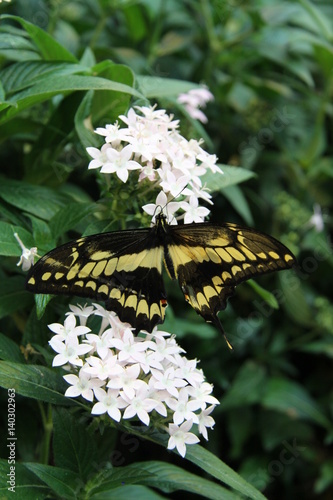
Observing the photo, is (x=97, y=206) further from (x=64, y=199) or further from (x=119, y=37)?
(x=119, y=37)

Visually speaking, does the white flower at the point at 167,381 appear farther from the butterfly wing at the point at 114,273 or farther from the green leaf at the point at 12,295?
the green leaf at the point at 12,295

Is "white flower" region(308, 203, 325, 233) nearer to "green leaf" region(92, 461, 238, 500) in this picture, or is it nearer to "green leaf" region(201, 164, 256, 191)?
"green leaf" region(201, 164, 256, 191)

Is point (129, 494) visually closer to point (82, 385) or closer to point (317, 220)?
point (82, 385)

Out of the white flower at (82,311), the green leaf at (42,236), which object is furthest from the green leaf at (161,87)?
the white flower at (82,311)

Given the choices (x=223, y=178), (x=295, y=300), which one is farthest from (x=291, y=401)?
(x=223, y=178)

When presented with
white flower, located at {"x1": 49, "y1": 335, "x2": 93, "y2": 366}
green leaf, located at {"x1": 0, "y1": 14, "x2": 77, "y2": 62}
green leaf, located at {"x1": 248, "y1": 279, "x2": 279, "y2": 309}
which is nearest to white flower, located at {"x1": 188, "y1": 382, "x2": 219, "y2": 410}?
white flower, located at {"x1": 49, "y1": 335, "x2": 93, "y2": 366}

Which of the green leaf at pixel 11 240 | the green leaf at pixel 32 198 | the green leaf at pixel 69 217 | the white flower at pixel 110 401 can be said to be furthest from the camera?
the green leaf at pixel 32 198

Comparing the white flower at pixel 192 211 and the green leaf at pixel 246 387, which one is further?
the green leaf at pixel 246 387
